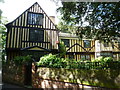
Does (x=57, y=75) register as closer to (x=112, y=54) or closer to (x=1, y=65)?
(x=1, y=65)

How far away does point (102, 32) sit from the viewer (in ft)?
23.7

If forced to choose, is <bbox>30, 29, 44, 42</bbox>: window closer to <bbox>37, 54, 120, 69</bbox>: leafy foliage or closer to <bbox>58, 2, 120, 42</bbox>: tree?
<bbox>37, 54, 120, 69</bbox>: leafy foliage

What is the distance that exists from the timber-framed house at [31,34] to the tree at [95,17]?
23.5 feet

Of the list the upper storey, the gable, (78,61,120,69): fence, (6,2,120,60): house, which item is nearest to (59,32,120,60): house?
(6,2,120,60): house

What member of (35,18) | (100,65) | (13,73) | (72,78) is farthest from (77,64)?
(35,18)

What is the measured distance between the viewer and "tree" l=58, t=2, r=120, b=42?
6148mm

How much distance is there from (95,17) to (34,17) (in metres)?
9.92

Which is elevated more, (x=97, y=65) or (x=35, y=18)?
(x=35, y=18)

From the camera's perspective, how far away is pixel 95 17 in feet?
22.1

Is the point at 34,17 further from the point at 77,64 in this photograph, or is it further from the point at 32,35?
the point at 77,64

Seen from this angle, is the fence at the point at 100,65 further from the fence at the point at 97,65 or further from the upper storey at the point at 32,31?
the upper storey at the point at 32,31

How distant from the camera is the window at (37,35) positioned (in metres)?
14.1

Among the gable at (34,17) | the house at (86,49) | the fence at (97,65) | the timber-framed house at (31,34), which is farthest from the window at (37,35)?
the fence at (97,65)

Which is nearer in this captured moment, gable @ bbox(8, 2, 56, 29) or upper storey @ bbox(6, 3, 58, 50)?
upper storey @ bbox(6, 3, 58, 50)
